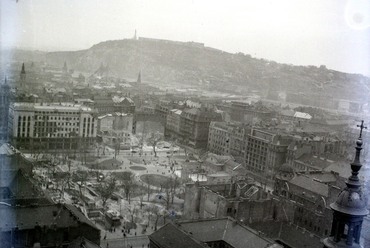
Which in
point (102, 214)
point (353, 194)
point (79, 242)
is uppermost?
point (353, 194)

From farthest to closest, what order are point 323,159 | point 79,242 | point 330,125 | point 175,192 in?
point 330,125, point 323,159, point 175,192, point 79,242

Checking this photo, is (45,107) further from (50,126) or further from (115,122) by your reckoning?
(115,122)

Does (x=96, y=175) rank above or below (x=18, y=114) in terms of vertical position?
below

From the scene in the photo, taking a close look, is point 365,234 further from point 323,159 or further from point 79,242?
point 323,159

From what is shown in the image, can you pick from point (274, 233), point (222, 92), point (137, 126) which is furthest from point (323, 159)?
point (222, 92)

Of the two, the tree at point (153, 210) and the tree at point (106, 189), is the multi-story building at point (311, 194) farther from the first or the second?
the tree at point (106, 189)

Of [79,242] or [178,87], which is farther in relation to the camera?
[178,87]
